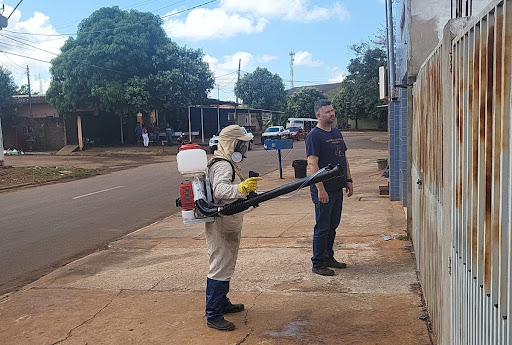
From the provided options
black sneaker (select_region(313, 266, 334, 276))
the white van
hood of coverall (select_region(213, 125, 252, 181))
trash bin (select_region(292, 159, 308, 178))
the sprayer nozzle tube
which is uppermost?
the white van

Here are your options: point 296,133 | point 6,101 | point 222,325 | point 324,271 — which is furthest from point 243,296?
point 296,133

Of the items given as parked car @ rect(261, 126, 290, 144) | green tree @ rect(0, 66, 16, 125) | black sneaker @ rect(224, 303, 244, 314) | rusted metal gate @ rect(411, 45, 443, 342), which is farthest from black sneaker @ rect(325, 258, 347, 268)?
green tree @ rect(0, 66, 16, 125)

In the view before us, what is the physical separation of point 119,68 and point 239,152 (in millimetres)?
30241

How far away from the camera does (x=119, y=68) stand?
107ft

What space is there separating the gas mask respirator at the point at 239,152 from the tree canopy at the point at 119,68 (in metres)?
28.6

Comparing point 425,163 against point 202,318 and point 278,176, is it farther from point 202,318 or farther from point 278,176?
point 278,176

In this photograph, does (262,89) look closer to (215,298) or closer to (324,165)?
(324,165)

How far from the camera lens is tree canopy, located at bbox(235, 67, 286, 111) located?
205ft

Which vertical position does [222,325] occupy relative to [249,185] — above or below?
below

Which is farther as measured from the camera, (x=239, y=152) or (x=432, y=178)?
(x=239, y=152)

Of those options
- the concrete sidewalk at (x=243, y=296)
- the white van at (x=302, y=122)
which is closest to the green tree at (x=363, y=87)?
the white van at (x=302, y=122)

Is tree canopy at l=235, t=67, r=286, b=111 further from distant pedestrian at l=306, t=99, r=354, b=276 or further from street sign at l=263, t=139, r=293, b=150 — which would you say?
distant pedestrian at l=306, t=99, r=354, b=276

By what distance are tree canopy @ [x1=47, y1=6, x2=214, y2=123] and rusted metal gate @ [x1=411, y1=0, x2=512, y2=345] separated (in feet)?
100

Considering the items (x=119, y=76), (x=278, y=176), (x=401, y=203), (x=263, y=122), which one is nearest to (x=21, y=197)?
(x=278, y=176)
